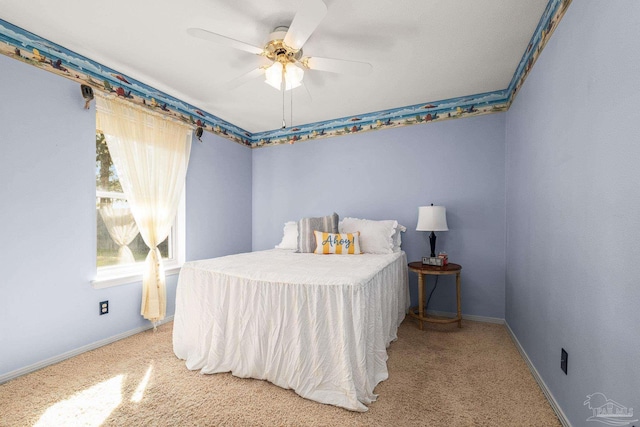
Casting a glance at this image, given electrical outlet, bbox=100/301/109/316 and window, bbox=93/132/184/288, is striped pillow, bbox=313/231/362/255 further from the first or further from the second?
electrical outlet, bbox=100/301/109/316

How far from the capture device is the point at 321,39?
6.89ft

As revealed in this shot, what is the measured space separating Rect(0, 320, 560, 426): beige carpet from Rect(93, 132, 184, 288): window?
684mm

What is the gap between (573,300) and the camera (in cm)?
143

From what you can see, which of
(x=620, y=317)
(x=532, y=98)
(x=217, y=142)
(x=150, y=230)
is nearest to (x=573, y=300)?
(x=620, y=317)

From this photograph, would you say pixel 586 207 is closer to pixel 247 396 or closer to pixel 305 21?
pixel 305 21

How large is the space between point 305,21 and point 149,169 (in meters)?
2.16

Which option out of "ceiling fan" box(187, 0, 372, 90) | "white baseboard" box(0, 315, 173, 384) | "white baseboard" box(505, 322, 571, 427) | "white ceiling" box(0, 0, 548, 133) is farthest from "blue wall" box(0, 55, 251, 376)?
"white baseboard" box(505, 322, 571, 427)

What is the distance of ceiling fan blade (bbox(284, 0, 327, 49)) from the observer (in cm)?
143

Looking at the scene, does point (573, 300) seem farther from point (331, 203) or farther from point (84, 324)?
point (84, 324)

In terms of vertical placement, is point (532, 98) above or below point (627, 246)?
above

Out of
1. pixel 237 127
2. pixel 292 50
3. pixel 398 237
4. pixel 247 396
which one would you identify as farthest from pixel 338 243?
pixel 237 127

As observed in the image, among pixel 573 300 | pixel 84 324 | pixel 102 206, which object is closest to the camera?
pixel 573 300

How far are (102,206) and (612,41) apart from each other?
11.6 feet

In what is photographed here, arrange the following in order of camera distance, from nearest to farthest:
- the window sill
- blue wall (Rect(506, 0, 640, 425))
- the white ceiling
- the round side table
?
blue wall (Rect(506, 0, 640, 425))
the white ceiling
the window sill
the round side table
